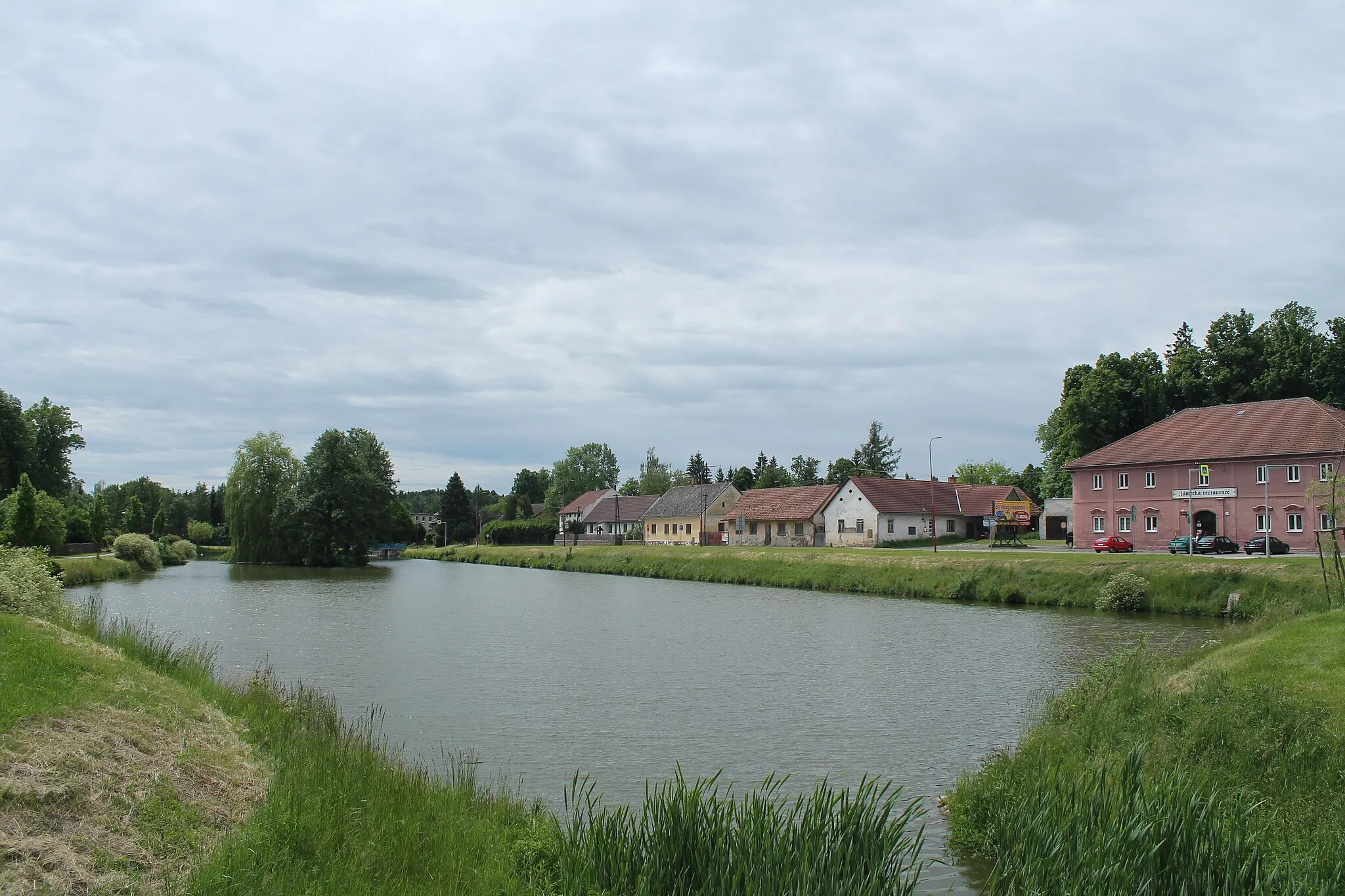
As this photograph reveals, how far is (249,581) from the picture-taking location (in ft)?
180

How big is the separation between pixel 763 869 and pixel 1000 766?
5.77 metres

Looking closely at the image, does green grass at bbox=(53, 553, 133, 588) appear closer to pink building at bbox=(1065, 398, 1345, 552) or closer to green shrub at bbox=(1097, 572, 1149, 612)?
green shrub at bbox=(1097, 572, 1149, 612)

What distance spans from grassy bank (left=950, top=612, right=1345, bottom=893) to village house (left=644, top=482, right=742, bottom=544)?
248 ft

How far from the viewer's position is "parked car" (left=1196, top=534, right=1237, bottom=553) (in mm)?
46188

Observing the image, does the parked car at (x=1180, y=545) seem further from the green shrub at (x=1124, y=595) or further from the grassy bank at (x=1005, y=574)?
the green shrub at (x=1124, y=595)

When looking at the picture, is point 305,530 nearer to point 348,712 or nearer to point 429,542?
point 429,542

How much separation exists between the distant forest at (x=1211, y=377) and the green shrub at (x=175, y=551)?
7001 centimetres

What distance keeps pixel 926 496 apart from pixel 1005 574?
37.1 meters

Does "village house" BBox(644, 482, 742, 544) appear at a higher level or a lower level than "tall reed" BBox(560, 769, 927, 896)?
higher

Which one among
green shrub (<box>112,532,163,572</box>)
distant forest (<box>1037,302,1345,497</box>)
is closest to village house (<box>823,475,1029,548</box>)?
distant forest (<box>1037,302,1345,497</box>)

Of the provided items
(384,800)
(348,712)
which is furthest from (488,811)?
(348,712)

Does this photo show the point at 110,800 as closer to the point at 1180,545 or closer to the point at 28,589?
the point at 28,589

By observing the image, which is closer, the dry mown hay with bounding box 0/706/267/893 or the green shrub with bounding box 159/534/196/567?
the dry mown hay with bounding box 0/706/267/893

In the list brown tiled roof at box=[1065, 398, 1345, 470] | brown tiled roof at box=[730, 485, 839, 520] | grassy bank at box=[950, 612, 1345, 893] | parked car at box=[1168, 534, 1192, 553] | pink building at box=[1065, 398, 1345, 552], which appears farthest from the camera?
brown tiled roof at box=[730, 485, 839, 520]
